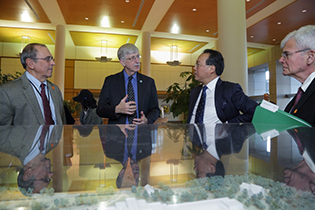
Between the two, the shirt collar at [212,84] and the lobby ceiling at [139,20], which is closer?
the shirt collar at [212,84]

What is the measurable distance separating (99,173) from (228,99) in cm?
166

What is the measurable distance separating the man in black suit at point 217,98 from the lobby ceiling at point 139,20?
651cm

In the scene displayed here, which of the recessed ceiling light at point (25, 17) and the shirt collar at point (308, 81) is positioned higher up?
the recessed ceiling light at point (25, 17)

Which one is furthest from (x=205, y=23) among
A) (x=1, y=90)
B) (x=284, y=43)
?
(x=1, y=90)

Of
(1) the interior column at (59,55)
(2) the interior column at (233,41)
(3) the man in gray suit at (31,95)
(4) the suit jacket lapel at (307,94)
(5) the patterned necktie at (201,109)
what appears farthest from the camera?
(1) the interior column at (59,55)

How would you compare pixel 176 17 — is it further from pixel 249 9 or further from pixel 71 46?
pixel 71 46

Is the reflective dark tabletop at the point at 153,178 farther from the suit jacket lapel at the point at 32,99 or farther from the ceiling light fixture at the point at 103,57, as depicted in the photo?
the ceiling light fixture at the point at 103,57

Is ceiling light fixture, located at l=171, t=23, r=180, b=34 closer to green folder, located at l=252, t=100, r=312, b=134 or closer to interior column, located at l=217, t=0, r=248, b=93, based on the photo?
interior column, located at l=217, t=0, r=248, b=93

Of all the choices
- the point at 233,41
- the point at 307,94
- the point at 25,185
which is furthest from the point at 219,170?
the point at 233,41

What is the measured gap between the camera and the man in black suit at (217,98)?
1.87 m

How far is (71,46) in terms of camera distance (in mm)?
12297

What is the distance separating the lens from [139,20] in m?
9.41

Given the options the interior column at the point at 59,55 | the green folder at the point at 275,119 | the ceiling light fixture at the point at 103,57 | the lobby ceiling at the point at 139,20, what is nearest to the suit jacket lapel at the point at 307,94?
the green folder at the point at 275,119

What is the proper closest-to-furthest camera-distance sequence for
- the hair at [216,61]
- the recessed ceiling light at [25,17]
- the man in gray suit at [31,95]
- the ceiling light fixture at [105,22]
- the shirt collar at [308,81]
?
the shirt collar at [308,81]
the man in gray suit at [31,95]
the hair at [216,61]
the recessed ceiling light at [25,17]
the ceiling light fixture at [105,22]
